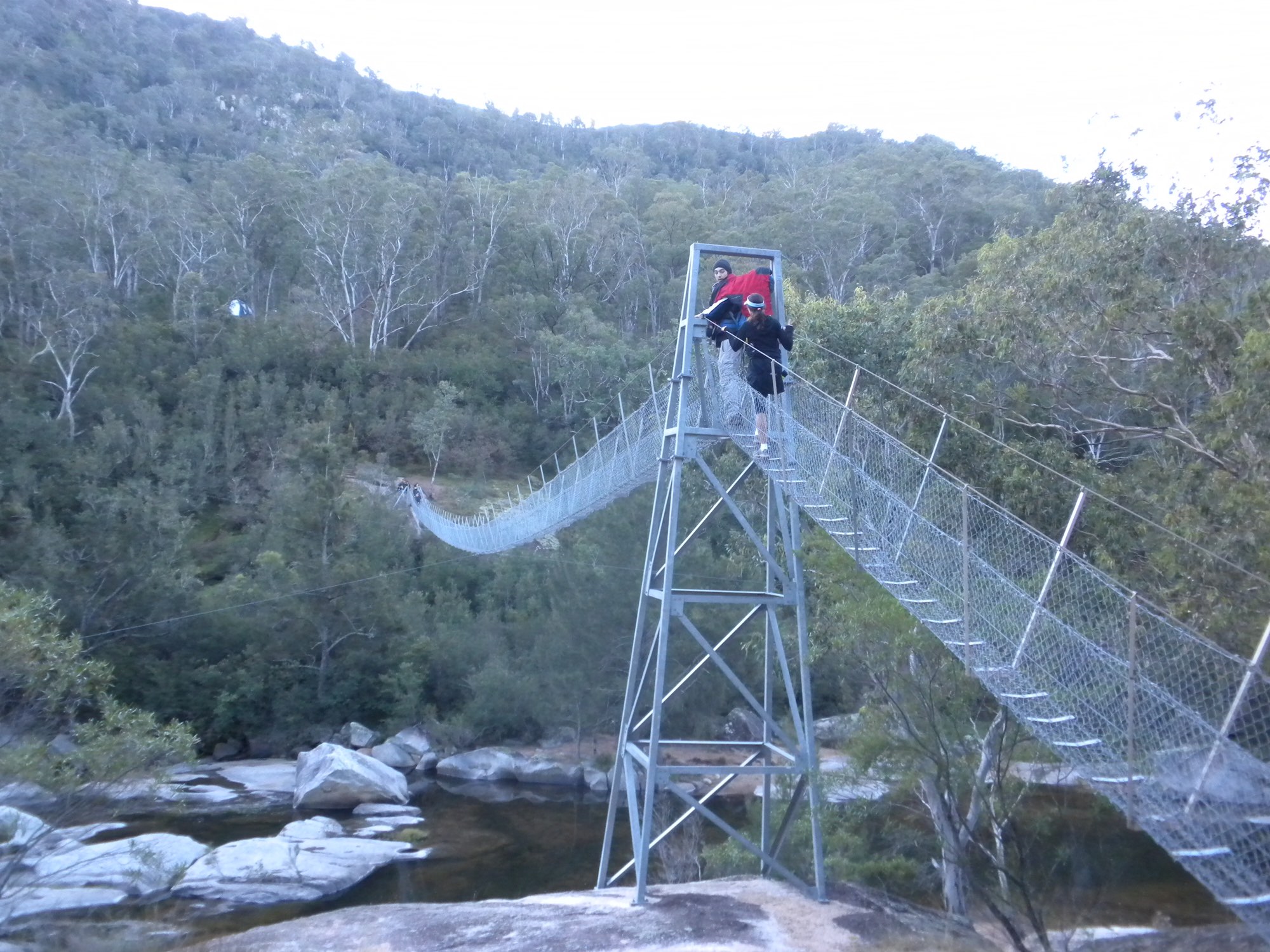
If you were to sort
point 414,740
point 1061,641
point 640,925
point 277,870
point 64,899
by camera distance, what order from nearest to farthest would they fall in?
point 1061,641 → point 640,925 → point 64,899 → point 277,870 → point 414,740

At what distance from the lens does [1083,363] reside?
970 centimetres

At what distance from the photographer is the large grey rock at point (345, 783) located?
17062mm

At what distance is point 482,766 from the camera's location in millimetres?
19281

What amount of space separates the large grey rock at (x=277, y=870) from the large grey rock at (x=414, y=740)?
5.99 metres

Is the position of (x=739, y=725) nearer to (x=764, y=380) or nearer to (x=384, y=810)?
(x=384, y=810)

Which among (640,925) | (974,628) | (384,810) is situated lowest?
(384,810)

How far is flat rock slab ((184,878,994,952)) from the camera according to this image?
6004mm

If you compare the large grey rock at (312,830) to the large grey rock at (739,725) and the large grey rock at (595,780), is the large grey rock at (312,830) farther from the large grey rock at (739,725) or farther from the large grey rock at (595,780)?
the large grey rock at (739,725)

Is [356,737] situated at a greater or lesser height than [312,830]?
lesser

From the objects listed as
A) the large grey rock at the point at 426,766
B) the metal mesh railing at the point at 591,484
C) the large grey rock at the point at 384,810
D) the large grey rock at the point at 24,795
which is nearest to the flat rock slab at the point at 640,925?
the large grey rock at the point at 24,795

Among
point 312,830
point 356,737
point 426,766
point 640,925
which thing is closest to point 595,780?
point 426,766

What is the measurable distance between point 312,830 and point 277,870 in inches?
94.0

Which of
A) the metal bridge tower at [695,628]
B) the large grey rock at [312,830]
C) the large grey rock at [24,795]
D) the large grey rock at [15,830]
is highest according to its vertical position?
the metal bridge tower at [695,628]

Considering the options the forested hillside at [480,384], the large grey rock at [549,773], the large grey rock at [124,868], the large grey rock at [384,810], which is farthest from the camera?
the large grey rock at [549,773]
